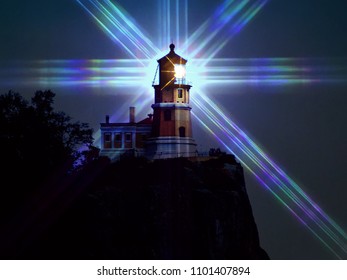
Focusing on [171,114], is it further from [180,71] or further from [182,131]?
[180,71]

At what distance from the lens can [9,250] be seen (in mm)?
38312

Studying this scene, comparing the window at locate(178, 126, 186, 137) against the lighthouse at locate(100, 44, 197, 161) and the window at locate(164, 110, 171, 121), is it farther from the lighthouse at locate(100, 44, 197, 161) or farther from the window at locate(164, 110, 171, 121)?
the window at locate(164, 110, 171, 121)

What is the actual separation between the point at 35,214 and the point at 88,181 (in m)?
4.18

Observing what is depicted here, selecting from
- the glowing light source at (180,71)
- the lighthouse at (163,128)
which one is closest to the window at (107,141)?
the lighthouse at (163,128)

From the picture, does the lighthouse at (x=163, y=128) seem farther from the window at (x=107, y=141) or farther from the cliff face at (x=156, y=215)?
the cliff face at (x=156, y=215)

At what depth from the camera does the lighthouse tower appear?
46.9 meters

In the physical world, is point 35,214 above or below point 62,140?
below

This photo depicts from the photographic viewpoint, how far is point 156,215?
143 feet

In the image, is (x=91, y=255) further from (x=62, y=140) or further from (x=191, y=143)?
(x=191, y=143)

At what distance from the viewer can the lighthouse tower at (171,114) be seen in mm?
46938

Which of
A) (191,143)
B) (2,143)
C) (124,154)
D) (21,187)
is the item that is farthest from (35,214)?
(191,143)

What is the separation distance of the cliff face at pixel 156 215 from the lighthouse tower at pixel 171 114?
1857 millimetres

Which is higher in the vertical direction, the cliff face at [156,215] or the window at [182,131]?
the window at [182,131]

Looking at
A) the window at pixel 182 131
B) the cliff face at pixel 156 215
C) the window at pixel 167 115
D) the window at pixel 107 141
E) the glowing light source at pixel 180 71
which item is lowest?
the cliff face at pixel 156 215
